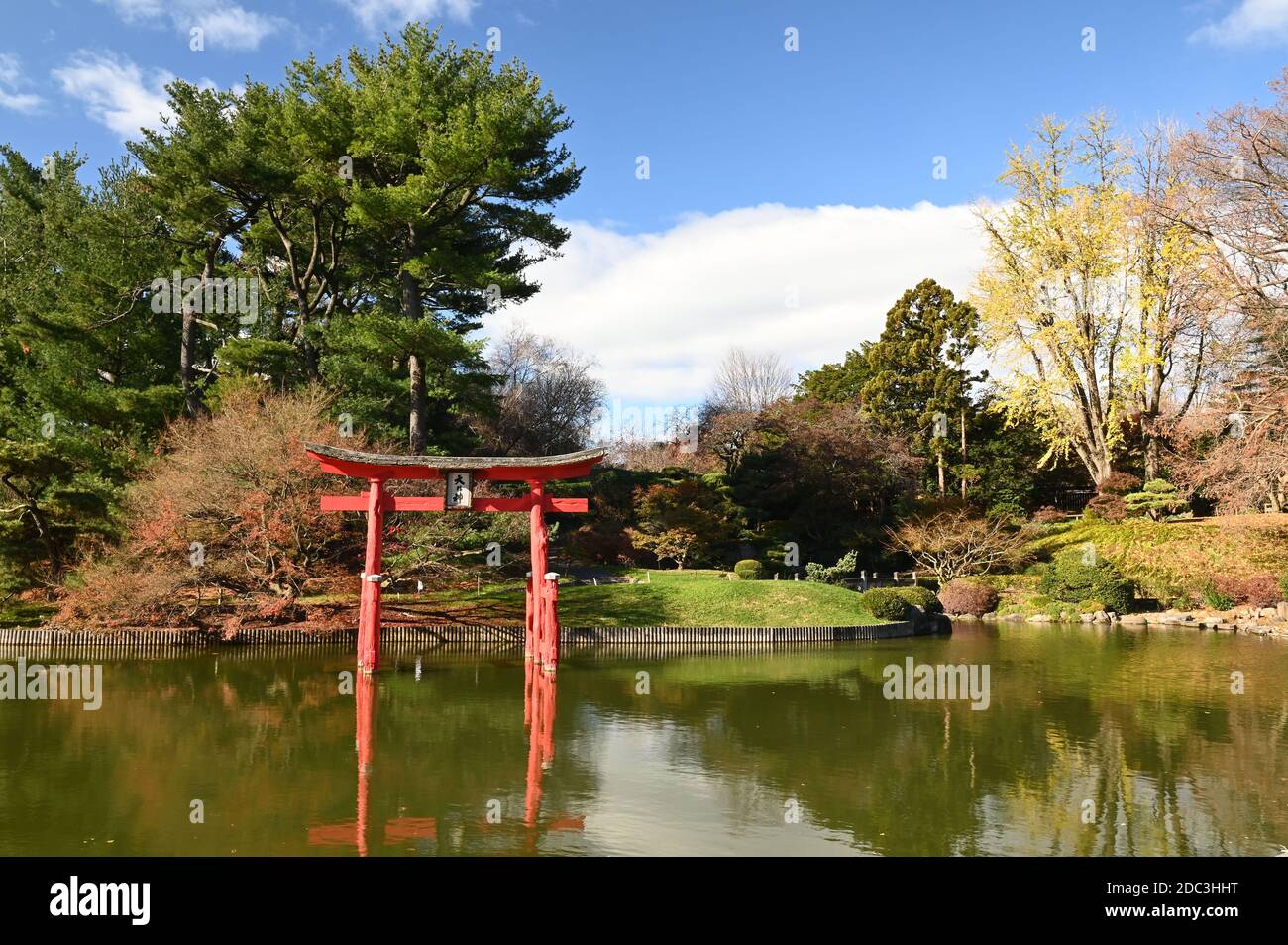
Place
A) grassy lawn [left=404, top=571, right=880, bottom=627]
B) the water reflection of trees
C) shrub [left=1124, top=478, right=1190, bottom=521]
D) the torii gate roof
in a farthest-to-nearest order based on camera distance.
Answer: shrub [left=1124, top=478, right=1190, bottom=521] < grassy lawn [left=404, top=571, right=880, bottom=627] < the torii gate roof < the water reflection of trees

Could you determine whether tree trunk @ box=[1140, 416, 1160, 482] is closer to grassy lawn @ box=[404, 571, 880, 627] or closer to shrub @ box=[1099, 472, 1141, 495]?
shrub @ box=[1099, 472, 1141, 495]

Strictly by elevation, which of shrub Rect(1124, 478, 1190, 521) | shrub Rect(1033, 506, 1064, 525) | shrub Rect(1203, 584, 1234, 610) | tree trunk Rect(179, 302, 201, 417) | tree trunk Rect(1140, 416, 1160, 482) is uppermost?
tree trunk Rect(179, 302, 201, 417)

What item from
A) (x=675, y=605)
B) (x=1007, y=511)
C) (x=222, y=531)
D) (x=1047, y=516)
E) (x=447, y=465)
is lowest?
(x=675, y=605)

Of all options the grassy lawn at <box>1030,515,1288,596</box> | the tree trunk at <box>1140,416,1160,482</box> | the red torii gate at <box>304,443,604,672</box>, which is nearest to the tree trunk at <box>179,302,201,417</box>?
the red torii gate at <box>304,443,604,672</box>

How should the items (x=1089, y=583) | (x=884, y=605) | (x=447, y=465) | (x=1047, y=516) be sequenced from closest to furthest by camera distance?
(x=447, y=465) < (x=884, y=605) < (x=1089, y=583) < (x=1047, y=516)

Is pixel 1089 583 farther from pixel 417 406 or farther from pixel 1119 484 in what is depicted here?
pixel 417 406

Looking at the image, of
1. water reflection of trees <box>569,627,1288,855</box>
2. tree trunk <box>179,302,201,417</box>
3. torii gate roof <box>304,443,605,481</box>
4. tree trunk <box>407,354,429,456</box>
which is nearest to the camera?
water reflection of trees <box>569,627,1288,855</box>

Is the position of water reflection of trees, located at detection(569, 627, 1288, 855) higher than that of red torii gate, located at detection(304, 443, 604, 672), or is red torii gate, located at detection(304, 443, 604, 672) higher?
red torii gate, located at detection(304, 443, 604, 672)

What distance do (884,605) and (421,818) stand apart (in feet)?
55.2

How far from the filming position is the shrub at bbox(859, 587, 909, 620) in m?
21.8

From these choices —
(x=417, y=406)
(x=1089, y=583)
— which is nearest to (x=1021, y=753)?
(x=1089, y=583)

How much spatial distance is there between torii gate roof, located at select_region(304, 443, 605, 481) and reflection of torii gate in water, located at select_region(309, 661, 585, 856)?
3.92 meters

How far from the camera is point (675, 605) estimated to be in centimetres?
2116

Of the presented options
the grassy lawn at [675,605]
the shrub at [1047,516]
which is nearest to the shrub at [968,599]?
the grassy lawn at [675,605]
